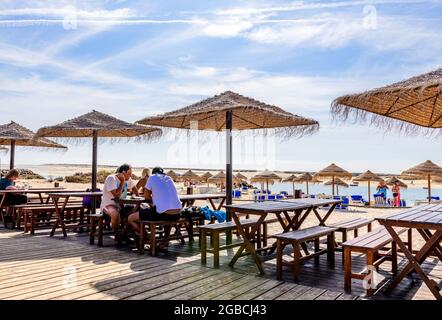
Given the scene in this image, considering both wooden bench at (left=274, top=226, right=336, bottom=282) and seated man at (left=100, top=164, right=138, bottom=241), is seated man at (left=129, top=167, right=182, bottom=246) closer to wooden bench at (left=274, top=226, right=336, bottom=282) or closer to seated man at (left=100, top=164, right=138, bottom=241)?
seated man at (left=100, top=164, right=138, bottom=241)

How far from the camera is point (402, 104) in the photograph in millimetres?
4750

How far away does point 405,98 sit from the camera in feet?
14.8

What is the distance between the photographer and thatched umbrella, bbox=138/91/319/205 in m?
5.76

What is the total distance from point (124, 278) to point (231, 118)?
11.0ft

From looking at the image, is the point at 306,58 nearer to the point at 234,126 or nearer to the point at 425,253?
the point at 234,126

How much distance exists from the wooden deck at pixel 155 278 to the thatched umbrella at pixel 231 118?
6.95 feet

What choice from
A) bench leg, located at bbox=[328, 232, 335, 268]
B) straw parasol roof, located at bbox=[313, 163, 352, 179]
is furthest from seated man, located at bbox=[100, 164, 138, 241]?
straw parasol roof, located at bbox=[313, 163, 352, 179]

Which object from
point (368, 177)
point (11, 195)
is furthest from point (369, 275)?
point (368, 177)

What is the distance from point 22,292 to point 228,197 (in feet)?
11.8

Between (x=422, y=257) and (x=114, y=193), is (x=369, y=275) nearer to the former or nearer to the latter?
(x=422, y=257)

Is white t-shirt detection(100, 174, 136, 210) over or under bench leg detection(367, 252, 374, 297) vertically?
over

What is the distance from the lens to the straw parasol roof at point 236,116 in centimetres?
573

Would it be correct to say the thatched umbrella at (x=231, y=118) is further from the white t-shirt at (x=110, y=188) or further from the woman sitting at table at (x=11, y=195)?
the woman sitting at table at (x=11, y=195)
